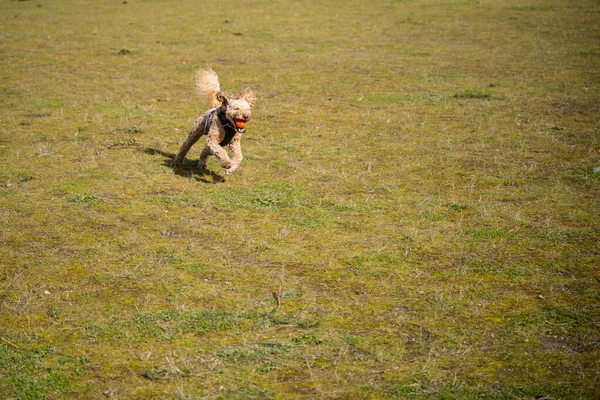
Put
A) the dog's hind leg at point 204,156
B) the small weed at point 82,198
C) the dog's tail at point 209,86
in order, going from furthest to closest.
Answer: the dog's tail at point 209,86 < the dog's hind leg at point 204,156 < the small weed at point 82,198

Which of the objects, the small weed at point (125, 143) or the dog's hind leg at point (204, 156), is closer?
the dog's hind leg at point (204, 156)

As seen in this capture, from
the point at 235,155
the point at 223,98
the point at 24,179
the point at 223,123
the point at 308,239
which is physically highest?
the point at 223,98

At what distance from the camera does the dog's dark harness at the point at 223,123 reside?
10.6m

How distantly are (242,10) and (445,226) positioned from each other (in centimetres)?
2730

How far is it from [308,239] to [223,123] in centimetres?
313

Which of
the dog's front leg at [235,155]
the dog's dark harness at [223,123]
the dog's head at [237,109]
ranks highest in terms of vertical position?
the dog's head at [237,109]

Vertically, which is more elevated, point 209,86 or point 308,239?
point 209,86

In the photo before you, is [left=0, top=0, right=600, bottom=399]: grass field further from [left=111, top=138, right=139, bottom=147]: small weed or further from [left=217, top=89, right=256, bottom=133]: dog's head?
[left=217, top=89, right=256, bottom=133]: dog's head

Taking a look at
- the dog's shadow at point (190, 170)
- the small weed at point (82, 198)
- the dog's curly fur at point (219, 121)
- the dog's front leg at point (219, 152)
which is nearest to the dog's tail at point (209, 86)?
the dog's curly fur at point (219, 121)

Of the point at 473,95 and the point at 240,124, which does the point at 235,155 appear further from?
the point at 473,95

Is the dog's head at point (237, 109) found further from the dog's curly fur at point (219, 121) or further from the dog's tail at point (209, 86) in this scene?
the dog's tail at point (209, 86)

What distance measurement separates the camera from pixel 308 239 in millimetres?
8516

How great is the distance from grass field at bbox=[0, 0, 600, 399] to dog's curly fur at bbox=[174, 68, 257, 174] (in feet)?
1.39

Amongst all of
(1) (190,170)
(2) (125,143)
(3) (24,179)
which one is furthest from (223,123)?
(3) (24,179)
